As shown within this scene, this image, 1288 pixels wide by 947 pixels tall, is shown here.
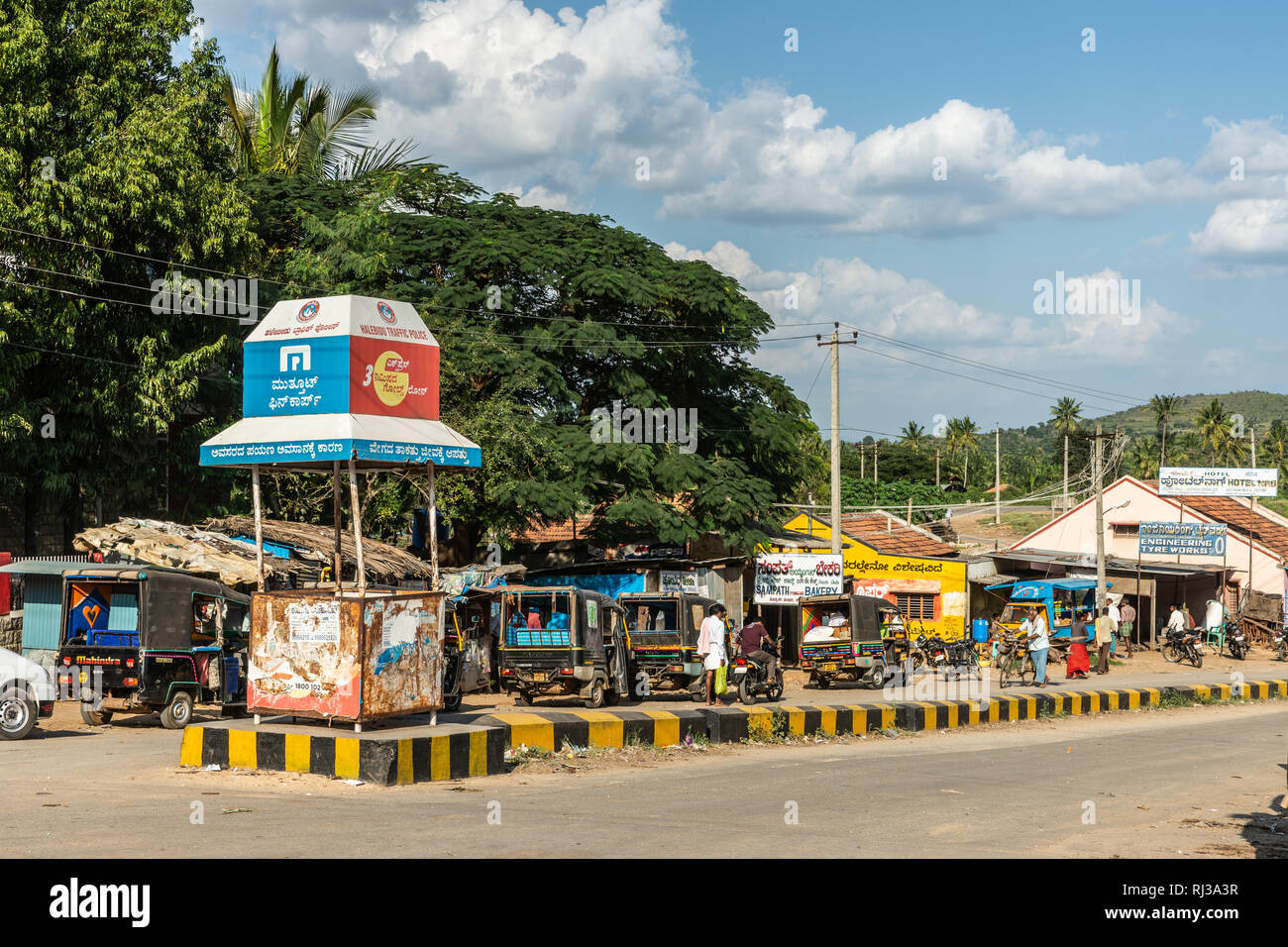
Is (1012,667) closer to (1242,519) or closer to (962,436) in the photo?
(1242,519)

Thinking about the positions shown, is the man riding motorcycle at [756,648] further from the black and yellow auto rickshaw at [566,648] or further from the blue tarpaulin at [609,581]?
the blue tarpaulin at [609,581]

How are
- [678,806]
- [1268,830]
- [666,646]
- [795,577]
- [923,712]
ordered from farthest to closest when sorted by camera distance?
1. [795,577]
2. [666,646]
3. [923,712]
4. [678,806]
5. [1268,830]

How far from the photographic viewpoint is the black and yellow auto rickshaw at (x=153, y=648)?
618 inches

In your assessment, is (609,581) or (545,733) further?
(609,581)

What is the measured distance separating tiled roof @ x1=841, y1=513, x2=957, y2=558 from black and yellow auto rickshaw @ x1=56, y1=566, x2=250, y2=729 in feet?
83.8

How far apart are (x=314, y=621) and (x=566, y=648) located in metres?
8.67

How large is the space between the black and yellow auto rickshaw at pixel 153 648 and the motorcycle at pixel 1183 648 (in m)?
27.6

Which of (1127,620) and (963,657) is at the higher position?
(1127,620)

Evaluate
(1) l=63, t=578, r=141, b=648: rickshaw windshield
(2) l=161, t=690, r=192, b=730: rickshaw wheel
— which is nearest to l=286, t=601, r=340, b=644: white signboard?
(2) l=161, t=690, r=192, b=730: rickshaw wheel

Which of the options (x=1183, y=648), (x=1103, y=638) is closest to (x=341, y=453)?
(x=1103, y=638)

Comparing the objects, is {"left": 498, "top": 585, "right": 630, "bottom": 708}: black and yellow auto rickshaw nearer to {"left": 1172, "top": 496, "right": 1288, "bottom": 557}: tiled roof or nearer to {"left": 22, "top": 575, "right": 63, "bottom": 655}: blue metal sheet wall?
{"left": 22, "top": 575, "right": 63, "bottom": 655}: blue metal sheet wall

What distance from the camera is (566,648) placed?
64.7 feet

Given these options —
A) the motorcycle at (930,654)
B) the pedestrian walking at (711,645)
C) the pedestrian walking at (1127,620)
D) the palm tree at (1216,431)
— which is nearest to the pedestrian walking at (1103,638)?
the motorcycle at (930,654)

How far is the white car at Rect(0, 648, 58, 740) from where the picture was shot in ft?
47.5
